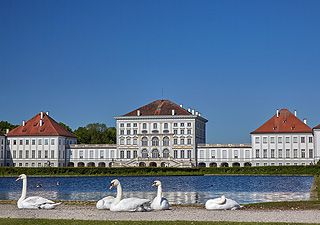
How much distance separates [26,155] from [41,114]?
24.3 feet

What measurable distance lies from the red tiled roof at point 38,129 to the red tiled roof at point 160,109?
12.1m

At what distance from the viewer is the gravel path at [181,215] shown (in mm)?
13156

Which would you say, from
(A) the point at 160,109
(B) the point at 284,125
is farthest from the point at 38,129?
(B) the point at 284,125

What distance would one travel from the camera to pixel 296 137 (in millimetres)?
77812

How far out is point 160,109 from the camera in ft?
283

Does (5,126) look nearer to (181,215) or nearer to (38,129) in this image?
(38,129)

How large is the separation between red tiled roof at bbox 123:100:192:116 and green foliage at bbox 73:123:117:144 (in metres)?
19.9

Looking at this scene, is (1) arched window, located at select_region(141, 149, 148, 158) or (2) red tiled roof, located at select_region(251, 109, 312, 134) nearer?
(2) red tiled roof, located at select_region(251, 109, 312, 134)

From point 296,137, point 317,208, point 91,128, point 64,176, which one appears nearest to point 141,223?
point 317,208

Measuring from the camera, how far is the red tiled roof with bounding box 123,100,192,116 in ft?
279

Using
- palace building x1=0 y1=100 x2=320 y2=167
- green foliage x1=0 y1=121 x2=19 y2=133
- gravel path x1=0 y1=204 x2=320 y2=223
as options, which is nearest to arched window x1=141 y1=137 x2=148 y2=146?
palace building x1=0 y1=100 x2=320 y2=167

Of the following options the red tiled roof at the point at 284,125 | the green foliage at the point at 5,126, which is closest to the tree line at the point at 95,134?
the green foliage at the point at 5,126

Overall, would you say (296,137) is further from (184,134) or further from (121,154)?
(121,154)

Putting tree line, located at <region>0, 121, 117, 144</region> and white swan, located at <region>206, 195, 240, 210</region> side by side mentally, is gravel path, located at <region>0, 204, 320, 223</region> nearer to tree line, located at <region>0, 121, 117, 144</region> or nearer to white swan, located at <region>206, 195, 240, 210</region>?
white swan, located at <region>206, 195, 240, 210</region>
